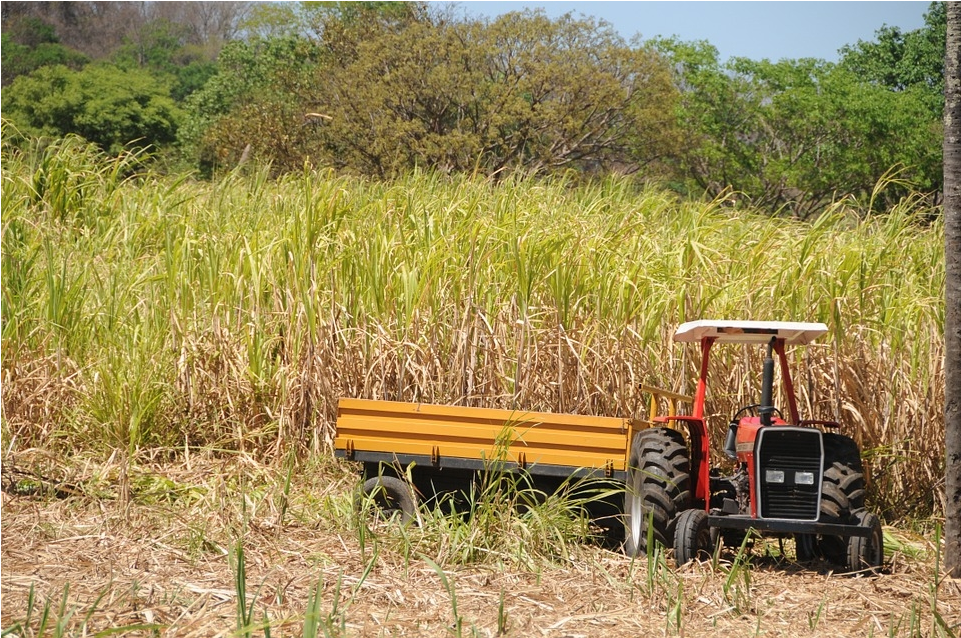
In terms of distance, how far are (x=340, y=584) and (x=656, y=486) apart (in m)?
1.75

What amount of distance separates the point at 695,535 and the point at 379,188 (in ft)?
19.2

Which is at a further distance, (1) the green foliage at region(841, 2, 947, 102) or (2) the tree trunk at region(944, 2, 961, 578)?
(1) the green foliage at region(841, 2, 947, 102)

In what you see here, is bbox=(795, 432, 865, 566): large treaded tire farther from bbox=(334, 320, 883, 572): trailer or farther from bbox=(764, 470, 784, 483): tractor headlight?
bbox=(764, 470, 784, 483): tractor headlight

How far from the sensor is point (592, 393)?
6055mm

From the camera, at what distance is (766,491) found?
4.68 metres

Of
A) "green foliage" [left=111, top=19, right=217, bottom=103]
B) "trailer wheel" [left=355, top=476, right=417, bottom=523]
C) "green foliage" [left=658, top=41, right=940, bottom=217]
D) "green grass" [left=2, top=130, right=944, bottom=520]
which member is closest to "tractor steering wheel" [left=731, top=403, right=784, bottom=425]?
"green grass" [left=2, top=130, right=944, bottom=520]

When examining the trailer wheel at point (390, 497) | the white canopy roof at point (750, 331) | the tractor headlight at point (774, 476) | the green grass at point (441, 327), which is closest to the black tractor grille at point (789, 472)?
the tractor headlight at point (774, 476)

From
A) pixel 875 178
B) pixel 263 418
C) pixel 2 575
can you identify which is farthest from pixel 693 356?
pixel 875 178

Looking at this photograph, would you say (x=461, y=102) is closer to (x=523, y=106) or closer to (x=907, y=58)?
(x=523, y=106)

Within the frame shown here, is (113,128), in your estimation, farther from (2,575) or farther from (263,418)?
(2,575)

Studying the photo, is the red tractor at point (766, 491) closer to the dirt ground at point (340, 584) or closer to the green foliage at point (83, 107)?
the dirt ground at point (340, 584)

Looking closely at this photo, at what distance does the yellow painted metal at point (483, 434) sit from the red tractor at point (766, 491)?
7.6 inches

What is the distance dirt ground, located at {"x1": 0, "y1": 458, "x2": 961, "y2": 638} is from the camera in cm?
339

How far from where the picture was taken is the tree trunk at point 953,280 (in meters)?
4.18
